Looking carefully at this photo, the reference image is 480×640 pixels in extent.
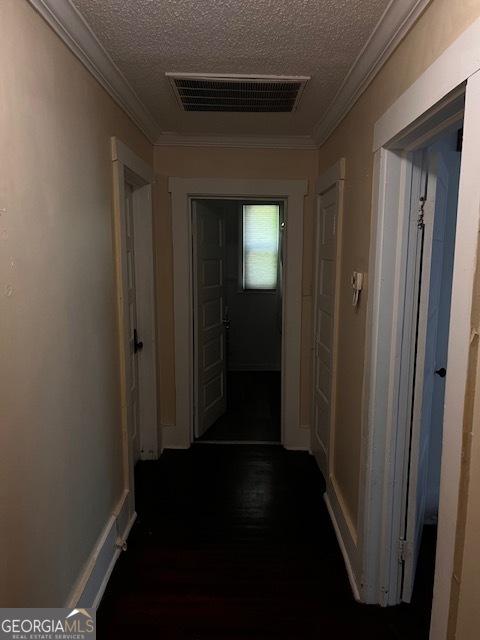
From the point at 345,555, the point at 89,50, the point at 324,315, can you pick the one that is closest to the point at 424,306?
the point at 324,315

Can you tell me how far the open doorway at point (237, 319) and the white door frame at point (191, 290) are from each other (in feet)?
0.34

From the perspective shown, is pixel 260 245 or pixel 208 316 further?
pixel 260 245

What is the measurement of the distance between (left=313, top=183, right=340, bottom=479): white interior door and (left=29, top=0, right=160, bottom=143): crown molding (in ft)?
4.08

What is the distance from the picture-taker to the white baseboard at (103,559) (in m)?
1.73

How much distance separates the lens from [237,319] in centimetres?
572

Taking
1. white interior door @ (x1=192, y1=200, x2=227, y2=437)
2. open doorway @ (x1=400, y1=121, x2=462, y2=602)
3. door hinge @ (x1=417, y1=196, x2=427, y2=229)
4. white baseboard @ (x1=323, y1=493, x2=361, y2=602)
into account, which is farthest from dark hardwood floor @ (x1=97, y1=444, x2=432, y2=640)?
door hinge @ (x1=417, y1=196, x2=427, y2=229)

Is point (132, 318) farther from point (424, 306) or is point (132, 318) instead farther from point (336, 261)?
point (424, 306)

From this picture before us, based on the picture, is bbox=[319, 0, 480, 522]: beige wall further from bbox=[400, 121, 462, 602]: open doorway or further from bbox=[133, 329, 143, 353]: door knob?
bbox=[133, 329, 143, 353]: door knob

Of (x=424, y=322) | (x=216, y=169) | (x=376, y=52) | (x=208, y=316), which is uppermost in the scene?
(x=376, y=52)

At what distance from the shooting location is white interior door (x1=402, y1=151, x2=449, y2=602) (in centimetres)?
166

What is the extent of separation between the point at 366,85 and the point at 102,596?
2628 mm

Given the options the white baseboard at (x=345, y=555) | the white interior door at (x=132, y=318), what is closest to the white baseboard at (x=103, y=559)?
the white interior door at (x=132, y=318)

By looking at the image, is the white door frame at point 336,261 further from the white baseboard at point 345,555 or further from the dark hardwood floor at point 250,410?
the dark hardwood floor at point 250,410

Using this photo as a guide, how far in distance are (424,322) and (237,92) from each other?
59.3 inches
